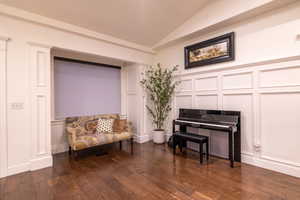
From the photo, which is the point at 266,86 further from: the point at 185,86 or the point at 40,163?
the point at 40,163

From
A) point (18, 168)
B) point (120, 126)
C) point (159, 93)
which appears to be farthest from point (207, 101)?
point (18, 168)

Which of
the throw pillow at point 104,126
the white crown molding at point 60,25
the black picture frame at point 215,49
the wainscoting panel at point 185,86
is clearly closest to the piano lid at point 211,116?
the wainscoting panel at point 185,86

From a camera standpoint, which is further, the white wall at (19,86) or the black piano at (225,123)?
the black piano at (225,123)

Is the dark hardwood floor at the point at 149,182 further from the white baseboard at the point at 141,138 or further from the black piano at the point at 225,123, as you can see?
the white baseboard at the point at 141,138

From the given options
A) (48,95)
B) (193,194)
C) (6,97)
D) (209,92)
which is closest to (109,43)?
(48,95)

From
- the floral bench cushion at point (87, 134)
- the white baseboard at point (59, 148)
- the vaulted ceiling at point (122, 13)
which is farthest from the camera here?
the white baseboard at point (59, 148)

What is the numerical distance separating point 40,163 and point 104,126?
53.7 inches

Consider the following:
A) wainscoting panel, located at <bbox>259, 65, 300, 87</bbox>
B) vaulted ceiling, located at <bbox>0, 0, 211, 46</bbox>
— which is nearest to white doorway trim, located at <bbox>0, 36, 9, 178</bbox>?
vaulted ceiling, located at <bbox>0, 0, 211, 46</bbox>

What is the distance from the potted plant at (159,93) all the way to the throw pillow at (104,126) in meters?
1.18

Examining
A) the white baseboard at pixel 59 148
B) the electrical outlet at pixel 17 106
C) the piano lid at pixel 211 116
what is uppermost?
the electrical outlet at pixel 17 106

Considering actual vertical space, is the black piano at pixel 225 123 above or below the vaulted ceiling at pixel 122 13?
below

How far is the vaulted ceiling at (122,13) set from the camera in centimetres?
249

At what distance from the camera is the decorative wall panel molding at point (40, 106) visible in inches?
101

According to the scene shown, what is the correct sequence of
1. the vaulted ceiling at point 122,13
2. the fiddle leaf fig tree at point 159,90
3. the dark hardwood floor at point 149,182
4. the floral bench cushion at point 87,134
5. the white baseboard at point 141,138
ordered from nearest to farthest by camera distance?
the dark hardwood floor at point 149,182, the vaulted ceiling at point 122,13, the floral bench cushion at point 87,134, the fiddle leaf fig tree at point 159,90, the white baseboard at point 141,138
